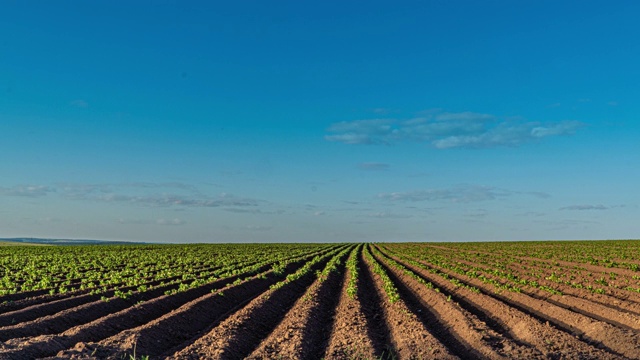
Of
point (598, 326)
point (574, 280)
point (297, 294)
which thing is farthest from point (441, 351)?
point (574, 280)

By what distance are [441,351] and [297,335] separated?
3071 mm

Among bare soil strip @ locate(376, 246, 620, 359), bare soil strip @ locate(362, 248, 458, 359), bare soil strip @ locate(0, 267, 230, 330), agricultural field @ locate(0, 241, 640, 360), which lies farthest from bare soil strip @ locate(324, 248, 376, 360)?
bare soil strip @ locate(0, 267, 230, 330)

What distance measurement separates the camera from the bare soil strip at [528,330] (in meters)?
9.81

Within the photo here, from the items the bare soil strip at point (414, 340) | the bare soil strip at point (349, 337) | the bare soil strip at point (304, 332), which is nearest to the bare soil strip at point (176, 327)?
the bare soil strip at point (304, 332)

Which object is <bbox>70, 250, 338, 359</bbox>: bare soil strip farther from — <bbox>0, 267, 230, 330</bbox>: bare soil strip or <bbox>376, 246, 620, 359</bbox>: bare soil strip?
<bbox>376, 246, 620, 359</bbox>: bare soil strip

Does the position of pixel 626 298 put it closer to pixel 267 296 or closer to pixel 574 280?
pixel 574 280

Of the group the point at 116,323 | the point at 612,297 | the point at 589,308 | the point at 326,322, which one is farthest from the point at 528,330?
the point at 116,323

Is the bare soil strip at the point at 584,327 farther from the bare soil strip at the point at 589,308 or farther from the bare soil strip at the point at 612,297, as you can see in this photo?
the bare soil strip at the point at 612,297

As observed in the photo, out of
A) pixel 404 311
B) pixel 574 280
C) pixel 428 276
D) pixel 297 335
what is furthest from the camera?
pixel 428 276

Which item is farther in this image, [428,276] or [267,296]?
[428,276]

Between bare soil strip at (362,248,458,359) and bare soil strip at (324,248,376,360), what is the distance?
0.62m

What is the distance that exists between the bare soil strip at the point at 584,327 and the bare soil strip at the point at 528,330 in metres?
0.53

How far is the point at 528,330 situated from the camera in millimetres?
11766

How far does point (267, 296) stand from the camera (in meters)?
17.1
